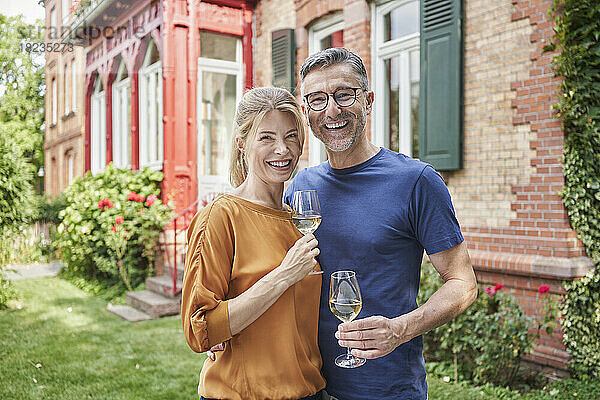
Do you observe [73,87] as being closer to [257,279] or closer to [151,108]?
[151,108]

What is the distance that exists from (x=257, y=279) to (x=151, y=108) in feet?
32.0

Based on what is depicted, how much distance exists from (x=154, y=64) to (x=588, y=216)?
8.40m

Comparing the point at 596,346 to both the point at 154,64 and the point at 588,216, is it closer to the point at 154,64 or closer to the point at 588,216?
the point at 588,216

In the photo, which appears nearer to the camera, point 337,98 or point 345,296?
point 345,296

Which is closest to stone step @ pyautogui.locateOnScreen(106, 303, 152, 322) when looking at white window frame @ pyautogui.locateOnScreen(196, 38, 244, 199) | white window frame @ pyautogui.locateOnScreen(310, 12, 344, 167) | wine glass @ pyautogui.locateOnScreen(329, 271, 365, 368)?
white window frame @ pyautogui.locateOnScreen(196, 38, 244, 199)

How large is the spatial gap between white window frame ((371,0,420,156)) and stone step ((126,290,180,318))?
3682 millimetres

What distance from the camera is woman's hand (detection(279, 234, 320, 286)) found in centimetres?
179

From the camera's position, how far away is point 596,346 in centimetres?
462

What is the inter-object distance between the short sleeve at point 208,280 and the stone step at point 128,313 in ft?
19.6

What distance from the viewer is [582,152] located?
4699 millimetres

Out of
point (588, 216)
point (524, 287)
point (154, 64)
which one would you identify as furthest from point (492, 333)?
point (154, 64)

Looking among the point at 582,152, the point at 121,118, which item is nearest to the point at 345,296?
the point at 582,152

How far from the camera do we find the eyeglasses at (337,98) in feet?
6.88

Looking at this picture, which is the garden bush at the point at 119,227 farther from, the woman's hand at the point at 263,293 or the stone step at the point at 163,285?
the woman's hand at the point at 263,293
